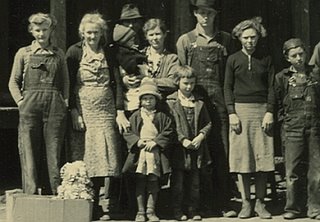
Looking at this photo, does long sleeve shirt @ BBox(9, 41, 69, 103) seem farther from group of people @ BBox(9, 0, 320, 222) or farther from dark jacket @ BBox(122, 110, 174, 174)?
dark jacket @ BBox(122, 110, 174, 174)

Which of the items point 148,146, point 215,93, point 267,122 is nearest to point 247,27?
point 215,93

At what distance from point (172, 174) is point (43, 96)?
1.43 meters

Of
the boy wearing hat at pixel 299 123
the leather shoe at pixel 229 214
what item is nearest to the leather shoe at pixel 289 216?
the boy wearing hat at pixel 299 123

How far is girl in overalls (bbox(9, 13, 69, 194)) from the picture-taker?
805 centimetres

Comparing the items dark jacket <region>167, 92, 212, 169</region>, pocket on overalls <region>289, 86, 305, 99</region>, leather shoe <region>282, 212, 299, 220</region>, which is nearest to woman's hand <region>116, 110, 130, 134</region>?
dark jacket <region>167, 92, 212, 169</region>

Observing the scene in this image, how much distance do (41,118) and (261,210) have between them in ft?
7.45

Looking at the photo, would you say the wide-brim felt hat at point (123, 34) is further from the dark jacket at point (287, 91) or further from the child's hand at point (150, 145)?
the dark jacket at point (287, 91)

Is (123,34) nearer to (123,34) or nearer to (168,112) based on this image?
(123,34)

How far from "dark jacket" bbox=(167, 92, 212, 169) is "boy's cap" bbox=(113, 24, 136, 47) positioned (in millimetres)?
733

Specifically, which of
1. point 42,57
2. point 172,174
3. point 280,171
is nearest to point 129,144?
point 172,174

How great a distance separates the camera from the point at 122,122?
8.16 m

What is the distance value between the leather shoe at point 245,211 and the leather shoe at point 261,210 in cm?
8

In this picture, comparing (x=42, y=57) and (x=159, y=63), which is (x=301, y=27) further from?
(x=42, y=57)

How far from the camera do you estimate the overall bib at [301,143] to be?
8.28 metres
